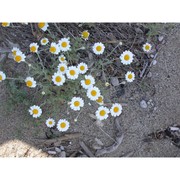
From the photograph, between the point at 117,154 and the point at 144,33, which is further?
the point at 144,33

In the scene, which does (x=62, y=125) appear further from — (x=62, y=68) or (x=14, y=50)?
(x=14, y=50)

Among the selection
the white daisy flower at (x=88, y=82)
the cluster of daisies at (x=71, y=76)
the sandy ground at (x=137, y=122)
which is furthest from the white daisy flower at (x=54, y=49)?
the sandy ground at (x=137, y=122)

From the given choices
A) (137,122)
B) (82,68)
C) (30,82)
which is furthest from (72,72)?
(137,122)

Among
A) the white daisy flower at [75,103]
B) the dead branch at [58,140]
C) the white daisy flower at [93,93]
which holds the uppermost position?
the white daisy flower at [93,93]

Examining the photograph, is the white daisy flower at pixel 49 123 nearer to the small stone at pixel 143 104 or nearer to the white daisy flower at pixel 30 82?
the white daisy flower at pixel 30 82

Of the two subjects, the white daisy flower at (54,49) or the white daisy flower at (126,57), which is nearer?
the white daisy flower at (54,49)

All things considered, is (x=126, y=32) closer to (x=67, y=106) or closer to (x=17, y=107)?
(x=67, y=106)

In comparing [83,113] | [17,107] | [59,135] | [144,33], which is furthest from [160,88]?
[17,107]
